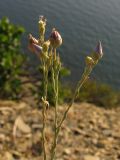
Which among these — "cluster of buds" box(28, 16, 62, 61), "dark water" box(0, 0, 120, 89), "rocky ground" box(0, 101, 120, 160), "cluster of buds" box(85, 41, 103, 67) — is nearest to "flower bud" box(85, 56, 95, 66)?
"cluster of buds" box(85, 41, 103, 67)

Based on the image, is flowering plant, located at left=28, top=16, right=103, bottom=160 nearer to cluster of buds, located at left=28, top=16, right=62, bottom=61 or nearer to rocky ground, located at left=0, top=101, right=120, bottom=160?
cluster of buds, located at left=28, top=16, right=62, bottom=61

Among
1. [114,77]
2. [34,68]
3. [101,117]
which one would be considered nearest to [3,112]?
[101,117]

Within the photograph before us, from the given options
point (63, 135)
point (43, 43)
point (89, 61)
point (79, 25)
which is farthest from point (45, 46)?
point (79, 25)

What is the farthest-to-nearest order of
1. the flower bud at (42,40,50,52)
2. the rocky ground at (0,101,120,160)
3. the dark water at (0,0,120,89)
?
1. the dark water at (0,0,120,89)
2. the rocky ground at (0,101,120,160)
3. the flower bud at (42,40,50,52)

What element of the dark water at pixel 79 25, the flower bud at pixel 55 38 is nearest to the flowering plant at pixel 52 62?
the flower bud at pixel 55 38

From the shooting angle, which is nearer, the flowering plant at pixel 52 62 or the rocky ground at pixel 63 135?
the flowering plant at pixel 52 62

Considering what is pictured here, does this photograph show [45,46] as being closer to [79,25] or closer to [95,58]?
[95,58]

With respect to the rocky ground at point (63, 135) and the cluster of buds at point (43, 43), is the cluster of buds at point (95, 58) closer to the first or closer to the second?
the cluster of buds at point (43, 43)
